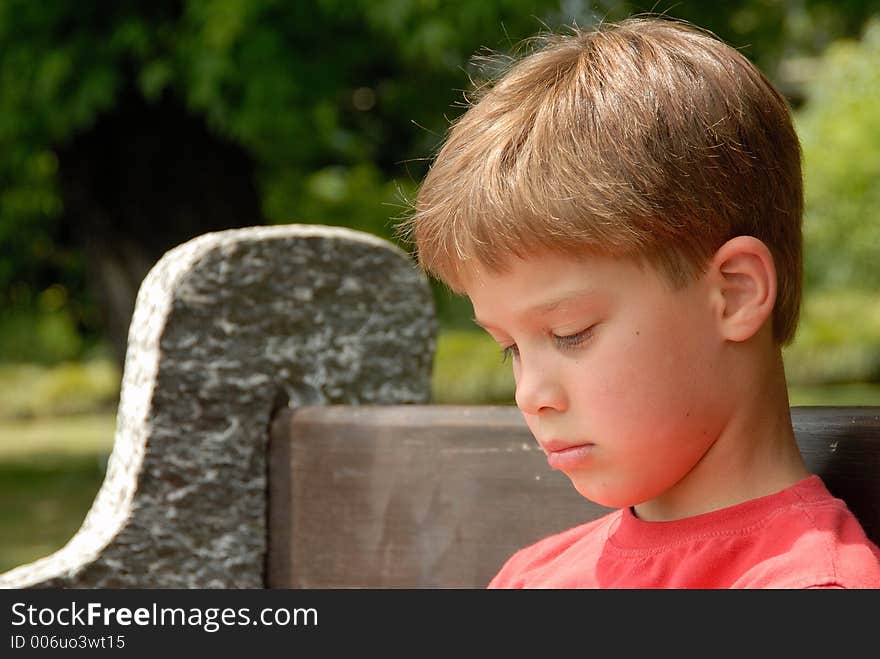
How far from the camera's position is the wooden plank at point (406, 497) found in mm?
1899

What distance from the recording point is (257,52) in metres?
6.35

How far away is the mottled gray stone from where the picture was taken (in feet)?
7.00

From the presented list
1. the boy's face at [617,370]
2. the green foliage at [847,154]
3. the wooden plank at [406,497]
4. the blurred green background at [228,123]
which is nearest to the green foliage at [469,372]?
the blurred green background at [228,123]

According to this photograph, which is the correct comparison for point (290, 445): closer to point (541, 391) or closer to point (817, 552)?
point (541, 391)

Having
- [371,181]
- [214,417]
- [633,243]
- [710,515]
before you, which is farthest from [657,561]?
[371,181]

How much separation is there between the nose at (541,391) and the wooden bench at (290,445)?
44 centimetres

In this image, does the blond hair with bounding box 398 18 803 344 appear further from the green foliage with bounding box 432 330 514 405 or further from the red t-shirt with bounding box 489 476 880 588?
the green foliage with bounding box 432 330 514 405

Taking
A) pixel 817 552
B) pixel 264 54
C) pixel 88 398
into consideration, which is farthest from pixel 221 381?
pixel 88 398

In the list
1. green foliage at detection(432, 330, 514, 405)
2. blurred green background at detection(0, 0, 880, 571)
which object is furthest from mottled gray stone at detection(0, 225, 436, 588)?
green foliage at detection(432, 330, 514, 405)

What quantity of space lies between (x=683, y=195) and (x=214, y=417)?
3.50 feet

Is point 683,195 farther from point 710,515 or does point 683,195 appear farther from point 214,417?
point 214,417

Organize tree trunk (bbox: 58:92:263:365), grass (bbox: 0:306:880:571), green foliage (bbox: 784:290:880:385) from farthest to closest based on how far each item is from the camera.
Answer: green foliage (bbox: 784:290:880:385)
grass (bbox: 0:306:880:571)
tree trunk (bbox: 58:92:263:365)

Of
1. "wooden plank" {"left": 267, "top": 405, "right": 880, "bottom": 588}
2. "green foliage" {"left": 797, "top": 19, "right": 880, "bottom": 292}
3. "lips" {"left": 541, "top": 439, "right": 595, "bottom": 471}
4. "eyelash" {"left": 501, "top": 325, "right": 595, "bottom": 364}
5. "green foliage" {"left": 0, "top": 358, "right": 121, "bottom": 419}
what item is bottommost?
"green foliage" {"left": 0, "top": 358, "right": 121, "bottom": 419}

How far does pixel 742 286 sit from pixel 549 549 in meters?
0.51
